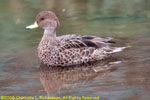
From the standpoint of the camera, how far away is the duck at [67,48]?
7191 mm

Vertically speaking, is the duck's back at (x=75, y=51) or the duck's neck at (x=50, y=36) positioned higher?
the duck's neck at (x=50, y=36)

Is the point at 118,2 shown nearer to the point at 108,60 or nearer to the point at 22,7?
the point at 22,7

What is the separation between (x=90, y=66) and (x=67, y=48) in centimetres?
62

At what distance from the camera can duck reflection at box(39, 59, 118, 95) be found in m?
6.07

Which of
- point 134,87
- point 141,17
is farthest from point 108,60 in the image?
point 141,17

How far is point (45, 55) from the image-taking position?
7305 millimetres

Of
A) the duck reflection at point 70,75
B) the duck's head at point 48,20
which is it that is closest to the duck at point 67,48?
the duck's head at point 48,20

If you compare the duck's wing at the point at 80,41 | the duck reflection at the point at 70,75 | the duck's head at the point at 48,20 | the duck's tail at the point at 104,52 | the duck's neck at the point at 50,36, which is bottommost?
the duck reflection at the point at 70,75

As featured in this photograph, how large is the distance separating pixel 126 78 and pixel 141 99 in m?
1.04

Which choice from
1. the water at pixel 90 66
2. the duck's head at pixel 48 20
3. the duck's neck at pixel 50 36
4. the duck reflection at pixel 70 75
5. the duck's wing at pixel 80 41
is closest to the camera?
the water at pixel 90 66

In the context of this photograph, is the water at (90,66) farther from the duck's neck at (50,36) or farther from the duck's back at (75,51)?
the duck's neck at (50,36)

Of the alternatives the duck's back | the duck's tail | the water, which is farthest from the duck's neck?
the duck's tail

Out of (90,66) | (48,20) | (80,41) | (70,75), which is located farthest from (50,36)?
(70,75)

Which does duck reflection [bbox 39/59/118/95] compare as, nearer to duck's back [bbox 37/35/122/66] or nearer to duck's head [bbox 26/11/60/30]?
duck's back [bbox 37/35/122/66]
